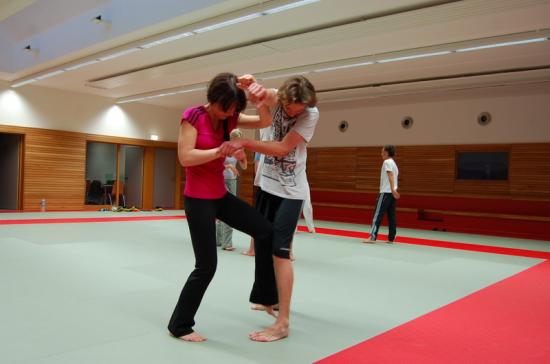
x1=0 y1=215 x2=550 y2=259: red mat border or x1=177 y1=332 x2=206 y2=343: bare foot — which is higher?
x1=177 y1=332 x2=206 y2=343: bare foot

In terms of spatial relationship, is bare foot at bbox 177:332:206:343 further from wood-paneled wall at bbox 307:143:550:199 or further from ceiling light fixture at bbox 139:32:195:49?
wood-paneled wall at bbox 307:143:550:199

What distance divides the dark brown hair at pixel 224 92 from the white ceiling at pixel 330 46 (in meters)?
3.28

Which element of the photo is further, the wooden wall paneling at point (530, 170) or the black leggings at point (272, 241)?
the wooden wall paneling at point (530, 170)

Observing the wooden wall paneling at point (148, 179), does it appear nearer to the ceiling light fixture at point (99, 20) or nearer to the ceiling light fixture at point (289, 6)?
the ceiling light fixture at point (99, 20)

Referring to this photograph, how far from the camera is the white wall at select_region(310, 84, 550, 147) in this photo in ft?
30.5

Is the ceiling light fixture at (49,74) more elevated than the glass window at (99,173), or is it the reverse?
the ceiling light fixture at (49,74)

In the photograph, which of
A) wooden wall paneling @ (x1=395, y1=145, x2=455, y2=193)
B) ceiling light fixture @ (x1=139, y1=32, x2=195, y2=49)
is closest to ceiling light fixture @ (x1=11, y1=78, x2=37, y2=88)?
ceiling light fixture @ (x1=139, y1=32, x2=195, y2=49)

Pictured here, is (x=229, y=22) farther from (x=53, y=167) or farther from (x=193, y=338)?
(x=53, y=167)

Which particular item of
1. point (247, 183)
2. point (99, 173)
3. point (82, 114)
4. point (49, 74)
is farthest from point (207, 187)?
point (99, 173)

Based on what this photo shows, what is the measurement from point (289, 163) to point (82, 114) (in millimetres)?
10554

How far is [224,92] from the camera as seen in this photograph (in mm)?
2227

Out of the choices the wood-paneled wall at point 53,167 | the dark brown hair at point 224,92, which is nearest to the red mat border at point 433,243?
the wood-paneled wall at point 53,167

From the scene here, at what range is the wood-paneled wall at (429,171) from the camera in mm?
9195

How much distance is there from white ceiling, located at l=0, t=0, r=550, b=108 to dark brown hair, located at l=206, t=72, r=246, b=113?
10.8 feet
